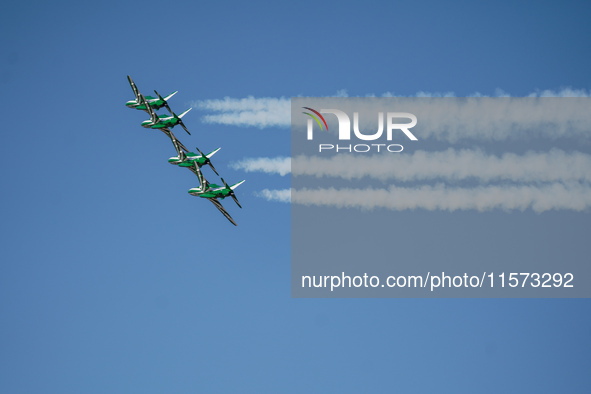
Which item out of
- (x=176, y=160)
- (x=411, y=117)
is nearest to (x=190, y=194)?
(x=176, y=160)

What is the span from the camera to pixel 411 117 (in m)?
51.8

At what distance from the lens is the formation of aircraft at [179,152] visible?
5147 cm

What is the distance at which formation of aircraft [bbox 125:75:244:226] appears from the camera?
2026 inches

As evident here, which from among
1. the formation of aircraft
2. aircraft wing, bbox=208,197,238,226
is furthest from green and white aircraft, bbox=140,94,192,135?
aircraft wing, bbox=208,197,238,226

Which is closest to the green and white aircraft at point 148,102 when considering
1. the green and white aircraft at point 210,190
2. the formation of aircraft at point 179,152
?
the formation of aircraft at point 179,152

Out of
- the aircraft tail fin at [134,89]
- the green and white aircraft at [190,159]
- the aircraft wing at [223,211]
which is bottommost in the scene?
the aircraft wing at [223,211]

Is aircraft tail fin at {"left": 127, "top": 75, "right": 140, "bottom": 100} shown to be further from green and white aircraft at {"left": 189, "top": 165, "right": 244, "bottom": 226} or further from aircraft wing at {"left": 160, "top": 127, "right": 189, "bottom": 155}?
green and white aircraft at {"left": 189, "top": 165, "right": 244, "bottom": 226}

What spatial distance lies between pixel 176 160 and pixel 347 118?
36.9 feet

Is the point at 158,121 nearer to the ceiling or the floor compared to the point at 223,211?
nearer to the ceiling

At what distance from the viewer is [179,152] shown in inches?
2041

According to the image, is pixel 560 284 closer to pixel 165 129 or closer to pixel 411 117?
pixel 411 117

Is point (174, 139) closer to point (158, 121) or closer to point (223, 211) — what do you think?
point (158, 121)

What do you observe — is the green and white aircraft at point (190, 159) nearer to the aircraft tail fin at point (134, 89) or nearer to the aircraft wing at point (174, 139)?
the aircraft wing at point (174, 139)

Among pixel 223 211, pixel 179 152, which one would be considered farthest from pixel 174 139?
pixel 223 211
